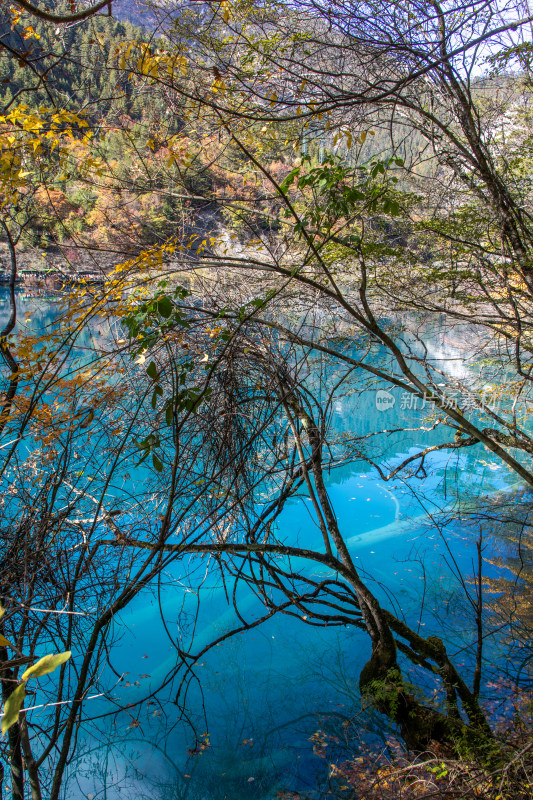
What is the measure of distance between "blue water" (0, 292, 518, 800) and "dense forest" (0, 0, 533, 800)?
0.02m

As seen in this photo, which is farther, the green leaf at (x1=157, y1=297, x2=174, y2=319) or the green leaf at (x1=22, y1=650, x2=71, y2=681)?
the green leaf at (x1=157, y1=297, x2=174, y2=319)

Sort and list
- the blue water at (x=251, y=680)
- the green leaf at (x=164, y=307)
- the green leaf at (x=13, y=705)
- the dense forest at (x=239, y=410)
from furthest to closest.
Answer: the blue water at (x=251, y=680) → the dense forest at (x=239, y=410) → the green leaf at (x=164, y=307) → the green leaf at (x=13, y=705)

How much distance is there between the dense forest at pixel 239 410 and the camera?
7.00 feet

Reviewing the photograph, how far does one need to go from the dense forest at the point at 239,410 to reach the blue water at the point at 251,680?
0.02 meters

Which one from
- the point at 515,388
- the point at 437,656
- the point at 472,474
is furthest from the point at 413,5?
the point at 472,474

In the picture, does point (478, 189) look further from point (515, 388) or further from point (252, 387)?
point (252, 387)

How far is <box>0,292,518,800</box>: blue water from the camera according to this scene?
11.1 ft

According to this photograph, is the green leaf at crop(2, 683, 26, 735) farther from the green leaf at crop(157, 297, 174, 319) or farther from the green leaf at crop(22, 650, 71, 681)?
the green leaf at crop(157, 297, 174, 319)

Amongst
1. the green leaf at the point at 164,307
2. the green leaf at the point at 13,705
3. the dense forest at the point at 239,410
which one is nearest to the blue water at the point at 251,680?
the dense forest at the point at 239,410

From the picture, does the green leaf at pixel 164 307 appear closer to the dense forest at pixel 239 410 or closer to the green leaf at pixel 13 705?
the dense forest at pixel 239 410

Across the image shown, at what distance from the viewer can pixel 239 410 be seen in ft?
8.25

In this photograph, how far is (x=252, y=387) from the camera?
267 cm

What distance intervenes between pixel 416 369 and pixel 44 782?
10648 mm

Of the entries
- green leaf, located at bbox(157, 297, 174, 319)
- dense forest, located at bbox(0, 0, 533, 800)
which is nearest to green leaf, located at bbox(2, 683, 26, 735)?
dense forest, located at bbox(0, 0, 533, 800)
